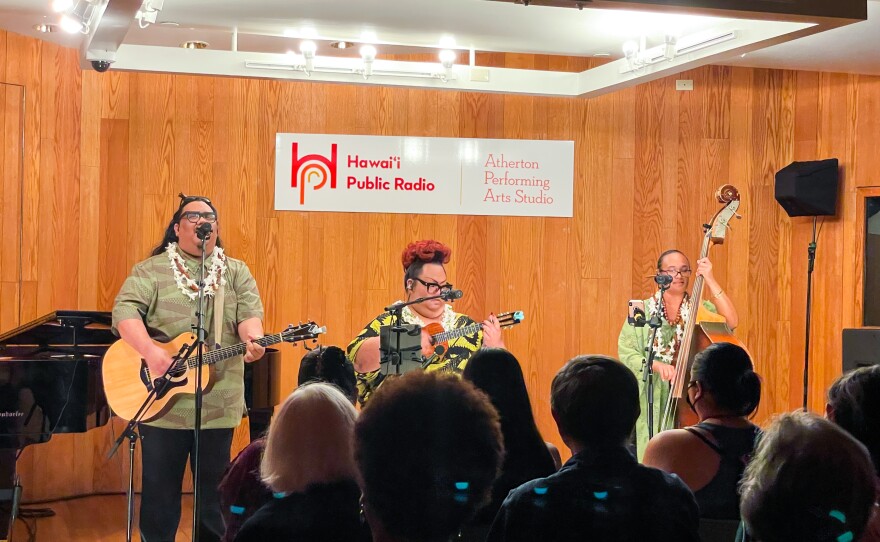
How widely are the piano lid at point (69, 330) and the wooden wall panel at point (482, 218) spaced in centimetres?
132

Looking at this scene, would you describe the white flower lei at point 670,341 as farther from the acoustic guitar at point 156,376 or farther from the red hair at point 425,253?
the acoustic guitar at point 156,376

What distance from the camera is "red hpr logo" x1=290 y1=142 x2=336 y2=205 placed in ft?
20.2

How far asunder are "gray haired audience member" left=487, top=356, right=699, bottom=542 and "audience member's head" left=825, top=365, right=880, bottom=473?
0.54 m

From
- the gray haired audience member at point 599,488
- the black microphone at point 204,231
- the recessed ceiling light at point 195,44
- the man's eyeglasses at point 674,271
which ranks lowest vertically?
the gray haired audience member at point 599,488

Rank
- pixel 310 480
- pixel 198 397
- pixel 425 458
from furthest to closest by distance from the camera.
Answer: pixel 198 397
pixel 310 480
pixel 425 458

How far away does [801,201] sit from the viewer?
20.1 feet

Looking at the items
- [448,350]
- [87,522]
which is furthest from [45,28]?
[448,350]

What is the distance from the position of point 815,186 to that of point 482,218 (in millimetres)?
2172

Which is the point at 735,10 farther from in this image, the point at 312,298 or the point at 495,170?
the point at 312,298

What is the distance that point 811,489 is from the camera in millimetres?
1588

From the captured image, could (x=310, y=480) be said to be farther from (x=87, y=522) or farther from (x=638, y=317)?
(x=87, y=522)

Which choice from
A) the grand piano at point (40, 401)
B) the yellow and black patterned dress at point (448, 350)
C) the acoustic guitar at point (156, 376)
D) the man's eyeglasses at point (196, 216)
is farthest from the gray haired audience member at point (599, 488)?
the grand piano at point (40, 401)

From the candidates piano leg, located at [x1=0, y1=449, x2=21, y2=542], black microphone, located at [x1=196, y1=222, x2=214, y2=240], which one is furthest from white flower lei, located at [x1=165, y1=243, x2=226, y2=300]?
piano leg, located at [x1=0, y1=449, x2=21, y2=542]

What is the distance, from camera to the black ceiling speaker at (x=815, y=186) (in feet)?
20.0
